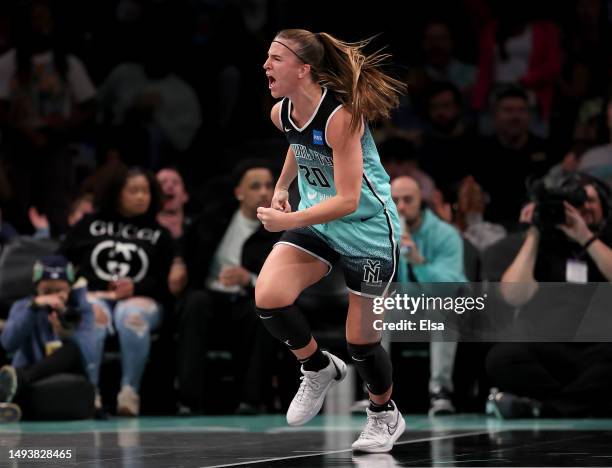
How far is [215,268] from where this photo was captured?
9.25 metres

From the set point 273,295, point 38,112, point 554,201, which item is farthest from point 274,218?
point 38,112

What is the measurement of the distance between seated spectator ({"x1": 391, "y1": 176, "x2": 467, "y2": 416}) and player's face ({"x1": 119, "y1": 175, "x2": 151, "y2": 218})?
69.2 inches

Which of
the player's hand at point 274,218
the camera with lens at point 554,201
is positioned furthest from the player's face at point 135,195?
the player's hand at point 274,218

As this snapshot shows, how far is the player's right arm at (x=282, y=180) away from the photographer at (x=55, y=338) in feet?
8.49

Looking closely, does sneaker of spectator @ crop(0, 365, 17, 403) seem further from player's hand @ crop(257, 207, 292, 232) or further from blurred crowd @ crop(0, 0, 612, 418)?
player's hand @ crop(257, 207, 292, 232)

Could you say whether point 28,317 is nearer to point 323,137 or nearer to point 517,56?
point 323,137

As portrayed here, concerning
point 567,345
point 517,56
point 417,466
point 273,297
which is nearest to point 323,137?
point 273,297

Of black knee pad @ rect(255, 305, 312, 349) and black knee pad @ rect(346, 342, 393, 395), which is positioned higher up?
black knee pad @ rect(255, 305, 312, 349)

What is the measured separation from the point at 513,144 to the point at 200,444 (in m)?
4.92

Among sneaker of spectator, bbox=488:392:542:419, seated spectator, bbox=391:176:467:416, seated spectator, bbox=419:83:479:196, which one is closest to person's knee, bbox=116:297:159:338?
seated spectator, bbox=391:176:467:416

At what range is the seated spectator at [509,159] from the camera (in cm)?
967

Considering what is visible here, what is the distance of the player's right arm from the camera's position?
584 centimetres

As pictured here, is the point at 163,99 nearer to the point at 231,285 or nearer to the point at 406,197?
the point at 231,285

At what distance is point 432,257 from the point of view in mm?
8711
